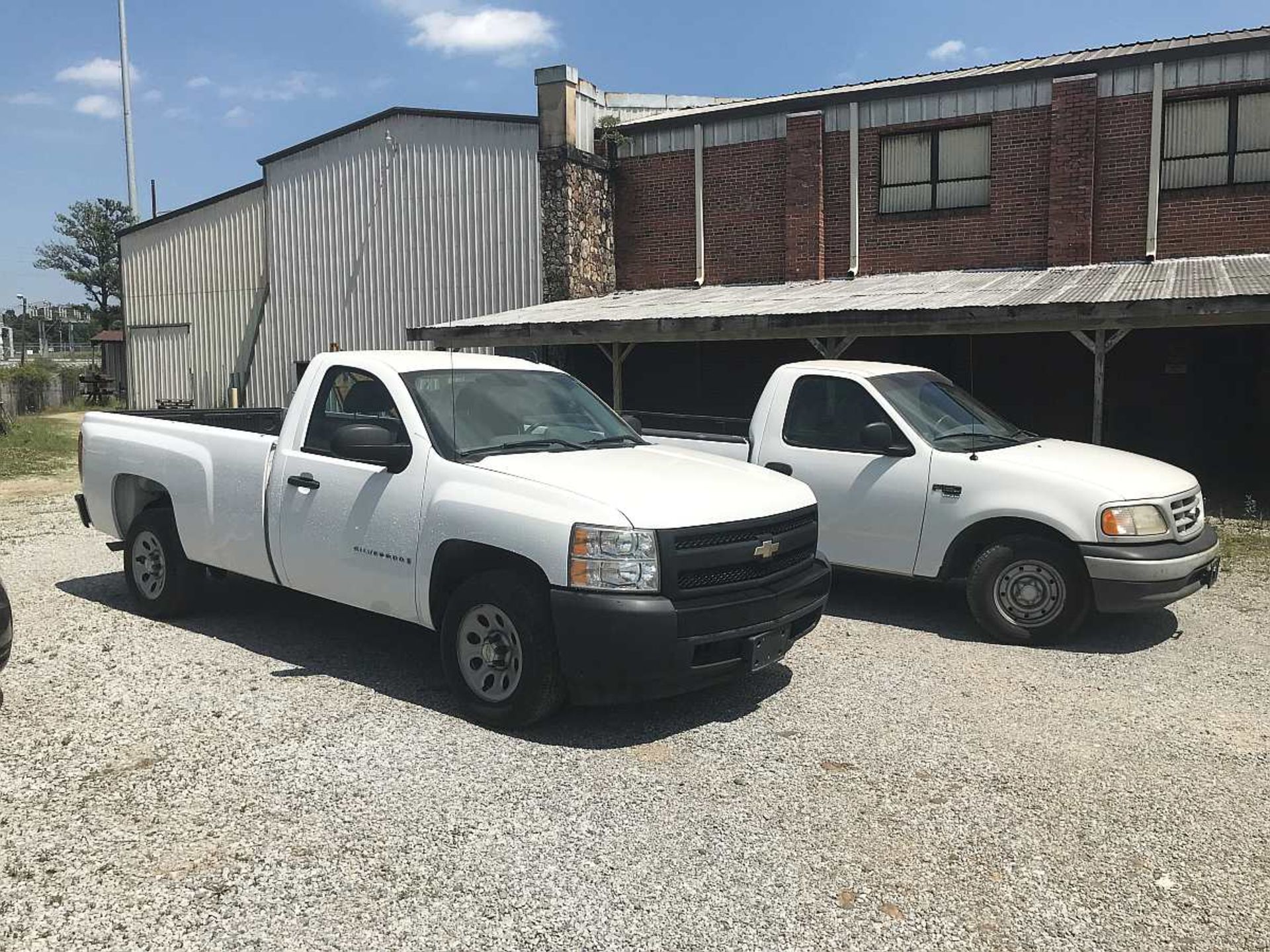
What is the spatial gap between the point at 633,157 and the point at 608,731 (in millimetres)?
18024

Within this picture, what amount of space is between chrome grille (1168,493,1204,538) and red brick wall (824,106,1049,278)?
37.2 feet

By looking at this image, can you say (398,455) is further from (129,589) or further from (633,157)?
(633,157)

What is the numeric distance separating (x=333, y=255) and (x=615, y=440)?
63.5ft

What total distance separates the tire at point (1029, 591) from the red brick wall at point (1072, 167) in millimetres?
11907

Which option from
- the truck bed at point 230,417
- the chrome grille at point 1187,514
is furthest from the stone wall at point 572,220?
the chrome grille at point 1187,514

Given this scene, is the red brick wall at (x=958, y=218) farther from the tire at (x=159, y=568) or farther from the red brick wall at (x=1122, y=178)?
the tire at (x=159, y=568)

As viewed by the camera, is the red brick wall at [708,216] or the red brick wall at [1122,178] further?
the red brick wall at [708,216]

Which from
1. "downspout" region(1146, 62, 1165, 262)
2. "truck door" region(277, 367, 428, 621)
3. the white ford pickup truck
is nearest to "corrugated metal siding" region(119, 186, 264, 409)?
"downspout" region(1146, 62, 1165, 262)

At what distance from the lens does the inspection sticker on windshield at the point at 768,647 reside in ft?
16.5

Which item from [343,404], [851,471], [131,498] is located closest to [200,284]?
[131,498]

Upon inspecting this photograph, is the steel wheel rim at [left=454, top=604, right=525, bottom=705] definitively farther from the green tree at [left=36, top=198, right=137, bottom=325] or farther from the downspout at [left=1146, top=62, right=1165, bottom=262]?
the green tree at [left=36, top=198, right=137, bottom=325]

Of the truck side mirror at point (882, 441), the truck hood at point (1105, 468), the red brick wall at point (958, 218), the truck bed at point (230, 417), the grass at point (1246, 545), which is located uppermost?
the red brick wall at point (958, 218)

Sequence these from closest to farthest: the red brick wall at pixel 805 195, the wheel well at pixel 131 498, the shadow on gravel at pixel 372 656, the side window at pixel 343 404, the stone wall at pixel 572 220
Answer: the shadow on gravel at pixel 372 656 < the side window at pixel 343 404 < the wheel well at pixel 131 498 < the red brick wall at pixel 805 195 < the stone wall at pixel 572 220

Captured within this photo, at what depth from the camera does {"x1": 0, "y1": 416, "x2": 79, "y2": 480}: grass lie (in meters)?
17.9
